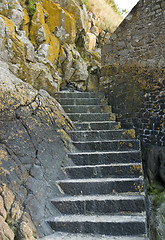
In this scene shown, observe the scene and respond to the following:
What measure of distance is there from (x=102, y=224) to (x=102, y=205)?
20 cm

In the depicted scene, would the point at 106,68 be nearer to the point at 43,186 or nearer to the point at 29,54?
the point at 29,54

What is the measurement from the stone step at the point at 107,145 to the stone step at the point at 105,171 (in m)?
0.41

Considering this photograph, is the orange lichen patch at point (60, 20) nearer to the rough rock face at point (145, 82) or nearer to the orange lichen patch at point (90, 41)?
the orange lichen patch at point (90, 41)

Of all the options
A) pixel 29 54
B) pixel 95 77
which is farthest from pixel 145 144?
pixel 95 77

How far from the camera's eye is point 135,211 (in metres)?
1.92

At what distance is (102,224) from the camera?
5.84 ft

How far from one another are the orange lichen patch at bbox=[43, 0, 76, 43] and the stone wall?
349 cm

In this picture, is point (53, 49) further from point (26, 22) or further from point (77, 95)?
point (77, 95)

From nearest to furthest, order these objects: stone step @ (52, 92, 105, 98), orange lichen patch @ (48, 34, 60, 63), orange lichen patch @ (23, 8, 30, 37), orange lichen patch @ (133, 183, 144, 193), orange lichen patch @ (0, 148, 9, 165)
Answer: orange lichen patch @ (0, 148, 9, 165) < orange lichen patch @ (133, 183, 144, 193) < stone step @ (52, 92, 105, 98) < orange lichen patch @ (23, 8, 30, 37) < orange lichen patch @ (48, 34, 60, 63)

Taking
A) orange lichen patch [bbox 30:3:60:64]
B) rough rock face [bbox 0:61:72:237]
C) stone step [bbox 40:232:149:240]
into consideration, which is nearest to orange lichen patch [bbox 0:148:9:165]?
rough rock face [bbox 0:61:72:237]

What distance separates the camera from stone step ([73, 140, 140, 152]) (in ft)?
9.13

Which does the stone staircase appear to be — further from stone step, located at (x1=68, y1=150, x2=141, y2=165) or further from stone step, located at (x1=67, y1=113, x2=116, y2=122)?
stone step, located at (x1=67, y1=113, x2=116, y2=122)

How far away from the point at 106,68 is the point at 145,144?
1889 millimetres

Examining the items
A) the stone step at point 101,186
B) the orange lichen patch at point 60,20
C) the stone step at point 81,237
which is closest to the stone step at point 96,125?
the stone step at point 101,186
